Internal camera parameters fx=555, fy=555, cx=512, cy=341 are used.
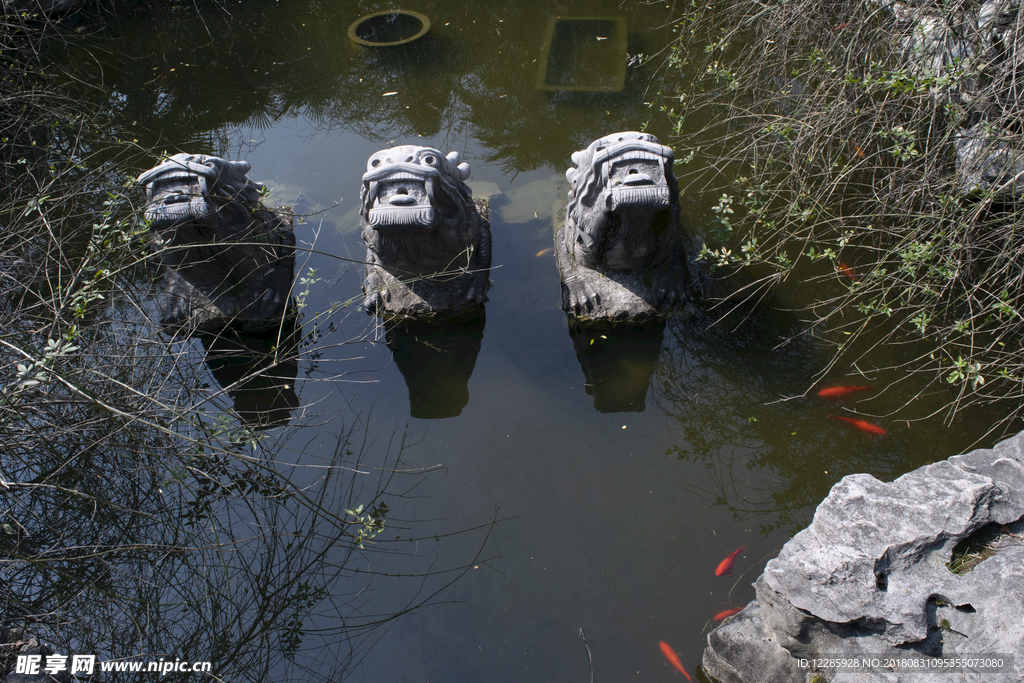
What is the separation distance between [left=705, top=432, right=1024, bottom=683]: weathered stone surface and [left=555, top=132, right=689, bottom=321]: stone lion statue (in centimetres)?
147

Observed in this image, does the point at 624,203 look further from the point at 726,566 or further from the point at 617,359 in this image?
the point at 726,566

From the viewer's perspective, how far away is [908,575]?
1600 millimetres

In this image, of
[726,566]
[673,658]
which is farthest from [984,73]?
[673,658]

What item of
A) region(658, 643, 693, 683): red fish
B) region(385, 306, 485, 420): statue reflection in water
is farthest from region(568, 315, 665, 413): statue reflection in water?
region(658, 643, 693, 683): red fish

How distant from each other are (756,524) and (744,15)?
282 centimetres

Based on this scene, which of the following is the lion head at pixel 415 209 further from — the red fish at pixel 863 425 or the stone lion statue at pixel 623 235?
the red fish at pixel 863 425

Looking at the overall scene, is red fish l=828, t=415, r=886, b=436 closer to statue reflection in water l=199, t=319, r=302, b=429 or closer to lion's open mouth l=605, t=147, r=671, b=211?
lion's open mouth l=605, t=147, r=671, b=211

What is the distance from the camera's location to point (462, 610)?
2.19 metres

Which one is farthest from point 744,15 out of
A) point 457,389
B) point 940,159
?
point 457,389

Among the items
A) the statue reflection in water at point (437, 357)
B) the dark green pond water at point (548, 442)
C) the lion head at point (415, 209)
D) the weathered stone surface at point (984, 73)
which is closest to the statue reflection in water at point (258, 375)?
the dark green pond water at point (548, 442)

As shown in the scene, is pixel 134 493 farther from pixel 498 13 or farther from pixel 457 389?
pixel 498 13

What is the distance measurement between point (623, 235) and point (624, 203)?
0.27 meters

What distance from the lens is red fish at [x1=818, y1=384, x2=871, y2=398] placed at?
8.99ft

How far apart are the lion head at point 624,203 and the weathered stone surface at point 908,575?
4.88 ft
